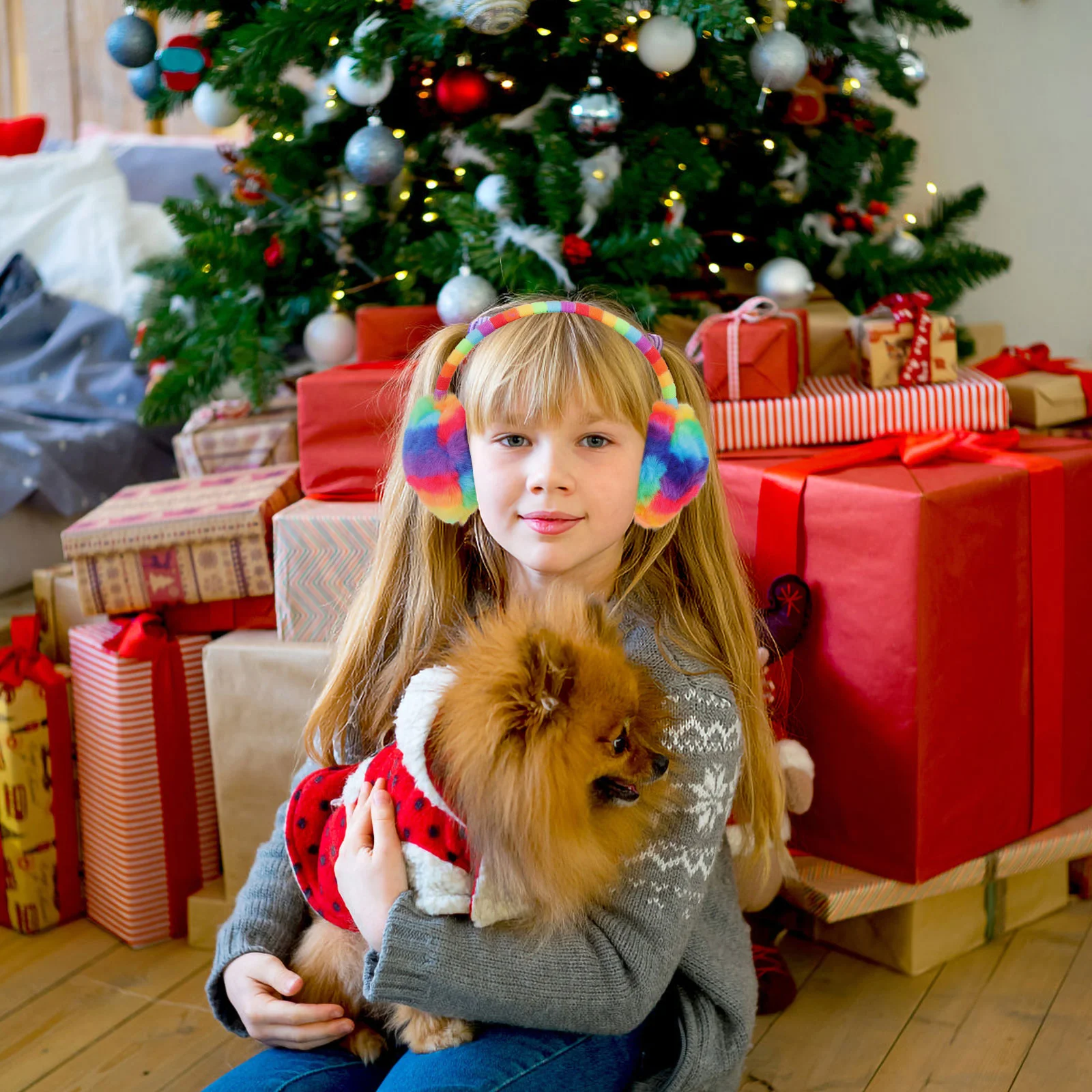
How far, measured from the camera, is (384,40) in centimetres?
154

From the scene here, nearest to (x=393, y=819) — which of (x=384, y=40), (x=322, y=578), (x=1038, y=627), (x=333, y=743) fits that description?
(x=333, y=743)

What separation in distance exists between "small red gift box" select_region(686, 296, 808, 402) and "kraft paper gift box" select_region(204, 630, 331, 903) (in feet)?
2.08

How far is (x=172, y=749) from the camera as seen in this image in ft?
5.37

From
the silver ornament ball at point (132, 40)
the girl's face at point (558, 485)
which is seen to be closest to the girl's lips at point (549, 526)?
the girl's face at point (558, 485)

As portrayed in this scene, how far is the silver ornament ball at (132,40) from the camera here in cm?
176

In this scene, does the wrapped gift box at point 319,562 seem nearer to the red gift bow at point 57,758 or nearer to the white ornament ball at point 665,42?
the red gift bow at point 57,758

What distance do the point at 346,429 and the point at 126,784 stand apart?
561 millimetres

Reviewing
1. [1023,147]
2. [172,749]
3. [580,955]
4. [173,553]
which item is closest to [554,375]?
[580,955]

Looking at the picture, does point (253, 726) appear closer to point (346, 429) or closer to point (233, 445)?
point (346, 429)

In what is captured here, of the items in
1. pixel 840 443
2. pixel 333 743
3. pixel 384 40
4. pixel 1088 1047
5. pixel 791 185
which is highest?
pixel 384 40

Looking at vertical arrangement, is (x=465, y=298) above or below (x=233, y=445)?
above

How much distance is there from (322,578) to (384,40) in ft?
2.28

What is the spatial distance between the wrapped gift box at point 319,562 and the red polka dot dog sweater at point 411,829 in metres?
0.44

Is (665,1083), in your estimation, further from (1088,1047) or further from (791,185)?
(791,185)
